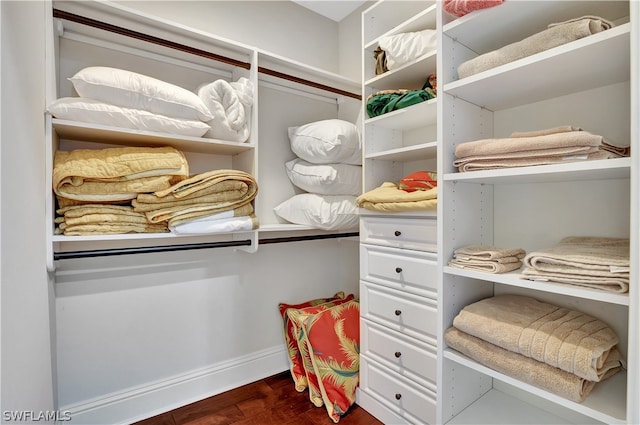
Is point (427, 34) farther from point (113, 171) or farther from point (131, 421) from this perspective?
point (131, 421)

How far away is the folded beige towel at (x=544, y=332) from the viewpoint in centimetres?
91

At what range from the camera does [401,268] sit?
1.45 m

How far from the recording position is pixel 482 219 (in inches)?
55.4

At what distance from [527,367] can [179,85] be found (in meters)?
1.96

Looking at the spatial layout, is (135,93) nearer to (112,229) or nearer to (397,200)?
(112,229)

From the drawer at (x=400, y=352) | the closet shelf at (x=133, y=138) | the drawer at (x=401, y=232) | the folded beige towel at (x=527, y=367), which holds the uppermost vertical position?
the closet shelf at (x=133, y=138)

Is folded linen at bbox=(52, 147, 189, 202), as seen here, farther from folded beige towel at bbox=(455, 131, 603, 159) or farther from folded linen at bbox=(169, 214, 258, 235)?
folded beige towel at bbox=(455, 131, 603, 159)

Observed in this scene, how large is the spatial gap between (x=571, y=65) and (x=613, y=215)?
550 millimetres

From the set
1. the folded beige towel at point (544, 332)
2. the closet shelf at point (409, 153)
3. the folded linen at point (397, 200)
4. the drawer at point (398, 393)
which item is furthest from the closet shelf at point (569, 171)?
the drawer at point (398, 393)

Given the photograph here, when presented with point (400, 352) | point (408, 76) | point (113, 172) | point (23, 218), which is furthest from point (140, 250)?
point (408, 76)

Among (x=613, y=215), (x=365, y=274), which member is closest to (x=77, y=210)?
(x=365, y=274)

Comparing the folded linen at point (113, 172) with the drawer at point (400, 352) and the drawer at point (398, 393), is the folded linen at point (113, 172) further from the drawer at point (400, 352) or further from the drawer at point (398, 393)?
the drawer at point (398, 393)

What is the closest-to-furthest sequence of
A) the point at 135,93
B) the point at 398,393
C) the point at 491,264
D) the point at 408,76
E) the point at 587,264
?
the point at 587,264, the point at 491,264, the point at 135,93, the point at 398,393, the point at 408,76

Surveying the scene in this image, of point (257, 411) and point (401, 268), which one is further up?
point (401, 268)
